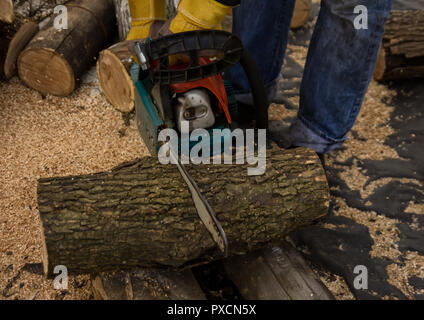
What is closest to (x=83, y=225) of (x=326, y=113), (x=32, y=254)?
(x=32, y=254)

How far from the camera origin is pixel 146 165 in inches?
61.0

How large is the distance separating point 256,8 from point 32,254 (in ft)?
5.55

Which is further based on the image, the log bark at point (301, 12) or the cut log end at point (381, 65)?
the log bark at point (301, 12)


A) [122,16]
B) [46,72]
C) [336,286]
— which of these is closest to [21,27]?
[46,72]

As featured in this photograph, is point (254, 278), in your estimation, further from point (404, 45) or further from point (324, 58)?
point (404, 45)

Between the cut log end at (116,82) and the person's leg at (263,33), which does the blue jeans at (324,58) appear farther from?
the cut log end at (116,82)

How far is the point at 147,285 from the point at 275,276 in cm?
50

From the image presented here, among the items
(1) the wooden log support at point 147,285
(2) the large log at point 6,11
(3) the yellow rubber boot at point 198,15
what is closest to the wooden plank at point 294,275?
(1) the wooden log support at point 147,285

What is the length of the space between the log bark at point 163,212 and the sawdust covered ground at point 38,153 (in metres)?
0.32

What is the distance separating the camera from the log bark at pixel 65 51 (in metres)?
2.33

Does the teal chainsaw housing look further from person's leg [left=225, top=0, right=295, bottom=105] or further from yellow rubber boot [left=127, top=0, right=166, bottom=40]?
person's leg [left=225, top=0, right=295, bottom=105]

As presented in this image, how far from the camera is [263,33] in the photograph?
7.12ft

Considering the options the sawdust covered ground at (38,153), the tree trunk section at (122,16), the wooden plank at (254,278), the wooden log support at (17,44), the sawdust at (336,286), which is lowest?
the sawdust at (336,286)

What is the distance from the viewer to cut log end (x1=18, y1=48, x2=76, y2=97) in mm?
2322
